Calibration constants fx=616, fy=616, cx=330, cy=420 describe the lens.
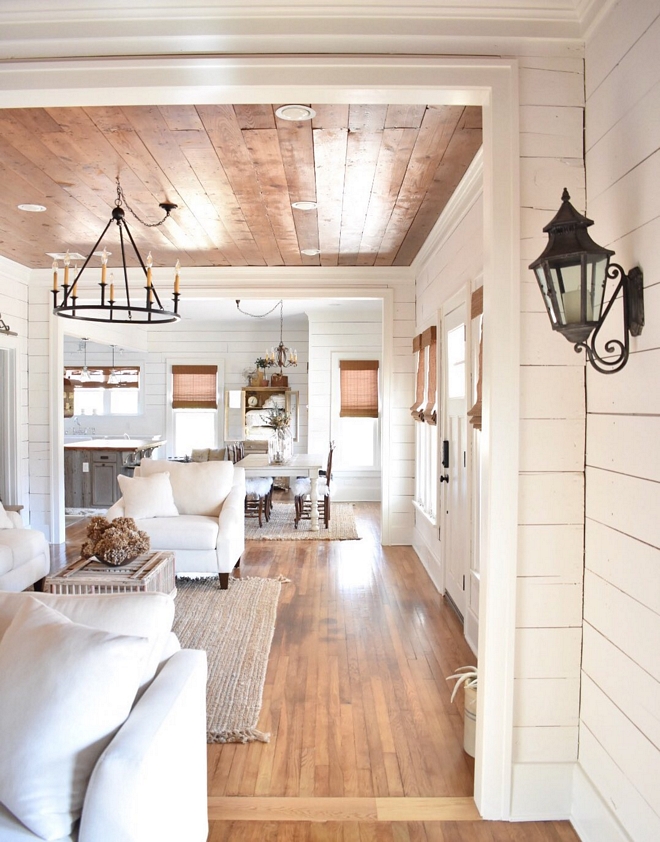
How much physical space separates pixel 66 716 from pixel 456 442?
10.9ft

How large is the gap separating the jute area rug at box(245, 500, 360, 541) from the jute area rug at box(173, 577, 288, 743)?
5.38 feet

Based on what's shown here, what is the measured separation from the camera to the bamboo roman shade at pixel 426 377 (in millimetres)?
5156

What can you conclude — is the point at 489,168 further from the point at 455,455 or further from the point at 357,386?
the point at 357,386

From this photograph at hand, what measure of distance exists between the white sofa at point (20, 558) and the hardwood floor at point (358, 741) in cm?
186

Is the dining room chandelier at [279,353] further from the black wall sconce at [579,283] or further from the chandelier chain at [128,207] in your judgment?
the black wall sconce at [579,283]

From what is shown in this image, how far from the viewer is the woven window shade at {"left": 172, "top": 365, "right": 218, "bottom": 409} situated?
10.6 metres

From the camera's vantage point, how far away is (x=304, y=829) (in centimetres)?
211

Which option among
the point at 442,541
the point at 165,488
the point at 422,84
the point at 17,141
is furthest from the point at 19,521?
the point at 422,84

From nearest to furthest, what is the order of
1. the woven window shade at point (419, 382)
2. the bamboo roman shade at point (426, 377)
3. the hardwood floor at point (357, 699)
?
the hardwood floor at point (357, 699) < the bamboo roman shade at point (426, 377) < the woven window shade at point (419, 382)

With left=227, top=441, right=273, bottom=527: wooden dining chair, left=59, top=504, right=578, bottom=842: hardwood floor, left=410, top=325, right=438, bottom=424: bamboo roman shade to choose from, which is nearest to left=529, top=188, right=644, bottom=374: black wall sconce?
left=59, top=504, right=578, bottom=842: hardwood floor

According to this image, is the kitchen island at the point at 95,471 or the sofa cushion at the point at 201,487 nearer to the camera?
the sofa cushion at the point at 201,487

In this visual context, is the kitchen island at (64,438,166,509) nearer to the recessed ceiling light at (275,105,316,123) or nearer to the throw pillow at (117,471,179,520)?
the throw pillow at (117,471,179,520)

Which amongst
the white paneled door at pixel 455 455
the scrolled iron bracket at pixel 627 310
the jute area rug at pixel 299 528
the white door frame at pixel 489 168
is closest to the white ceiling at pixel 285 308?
the jute area rug at pixel 299 528

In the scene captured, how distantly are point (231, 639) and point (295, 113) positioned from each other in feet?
9.76
